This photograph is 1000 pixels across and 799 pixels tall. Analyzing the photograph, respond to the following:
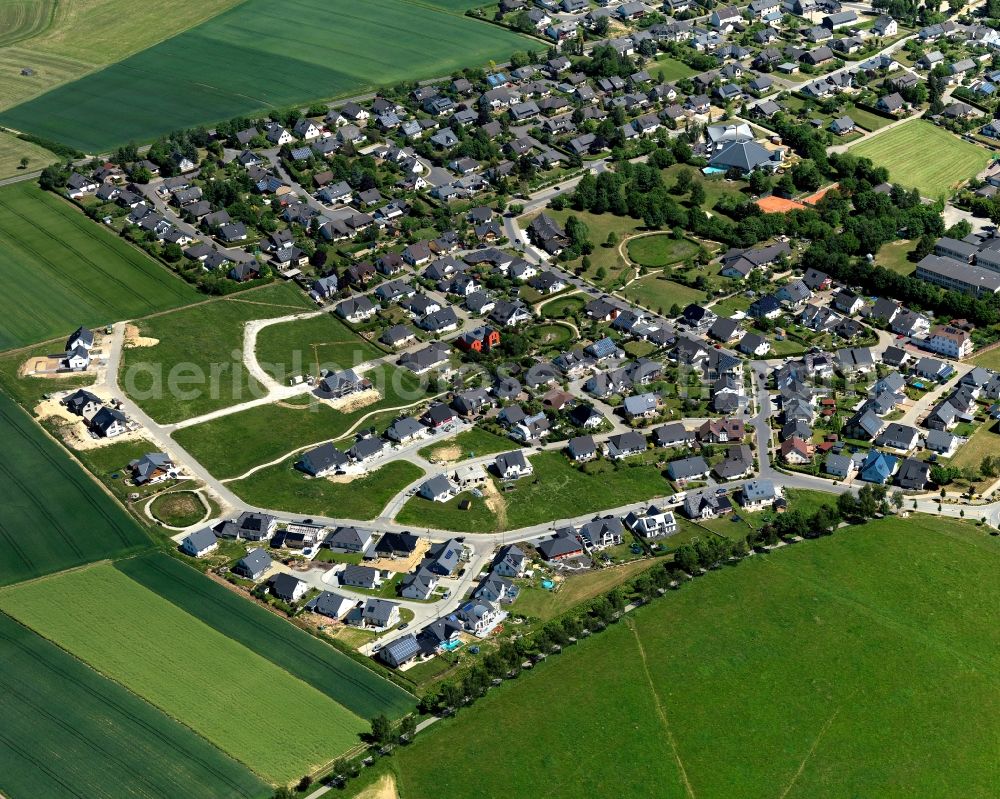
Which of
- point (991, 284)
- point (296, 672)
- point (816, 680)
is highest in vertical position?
point (991, 284)

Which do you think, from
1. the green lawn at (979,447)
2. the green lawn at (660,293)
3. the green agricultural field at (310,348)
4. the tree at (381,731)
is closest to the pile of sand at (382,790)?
the tree at (381,731)

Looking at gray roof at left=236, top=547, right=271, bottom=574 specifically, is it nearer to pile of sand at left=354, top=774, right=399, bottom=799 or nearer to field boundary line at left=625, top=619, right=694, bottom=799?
pile of sand at left=354, top=774, right=399, bottom=799

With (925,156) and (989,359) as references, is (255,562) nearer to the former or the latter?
(989,359)

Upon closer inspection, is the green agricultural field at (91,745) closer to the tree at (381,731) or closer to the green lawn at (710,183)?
the tree at (381,731)

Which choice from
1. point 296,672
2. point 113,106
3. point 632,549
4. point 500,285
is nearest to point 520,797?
point 296,672

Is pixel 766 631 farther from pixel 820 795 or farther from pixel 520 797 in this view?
pixel 520 797

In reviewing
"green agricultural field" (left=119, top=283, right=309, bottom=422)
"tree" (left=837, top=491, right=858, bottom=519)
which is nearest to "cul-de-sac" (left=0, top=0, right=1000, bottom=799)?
"tree" (left=837, top=491, right=858, bottom=519)
